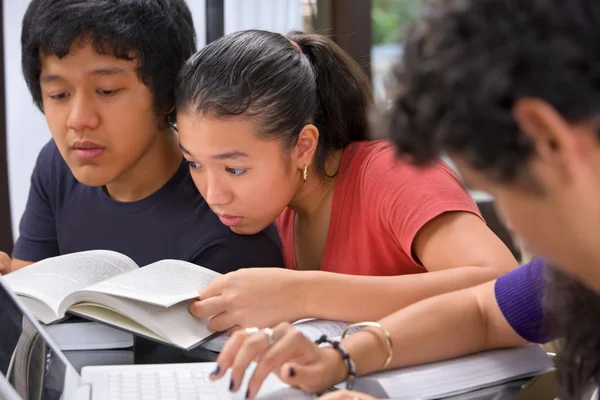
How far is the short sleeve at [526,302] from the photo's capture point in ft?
3.17

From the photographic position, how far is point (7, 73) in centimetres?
247

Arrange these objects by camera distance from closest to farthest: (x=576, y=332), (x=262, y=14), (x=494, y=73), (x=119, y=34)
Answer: (x=494, y=73) < (x=576, y=332) < (x=119, y=34) < (x=262, y=14)

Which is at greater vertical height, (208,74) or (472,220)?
(208,74)

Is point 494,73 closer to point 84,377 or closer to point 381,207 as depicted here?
point 84,377

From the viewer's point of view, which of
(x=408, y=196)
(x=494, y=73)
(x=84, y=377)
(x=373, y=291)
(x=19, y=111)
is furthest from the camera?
Answer: (x=19, y=111)

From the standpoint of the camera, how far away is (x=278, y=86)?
1.24 m

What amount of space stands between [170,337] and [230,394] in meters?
0.16

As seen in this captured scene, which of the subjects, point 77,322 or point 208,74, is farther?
point 208,74

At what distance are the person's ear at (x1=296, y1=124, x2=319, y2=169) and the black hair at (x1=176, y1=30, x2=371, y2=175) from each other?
0.01 m

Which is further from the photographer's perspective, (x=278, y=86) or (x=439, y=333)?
(x=278, y=86)

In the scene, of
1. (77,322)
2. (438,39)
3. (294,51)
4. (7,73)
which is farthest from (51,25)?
(7,73)

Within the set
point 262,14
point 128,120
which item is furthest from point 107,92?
point 262,14

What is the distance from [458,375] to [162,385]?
1.13 feet

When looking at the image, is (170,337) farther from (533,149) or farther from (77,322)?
(533,149)
